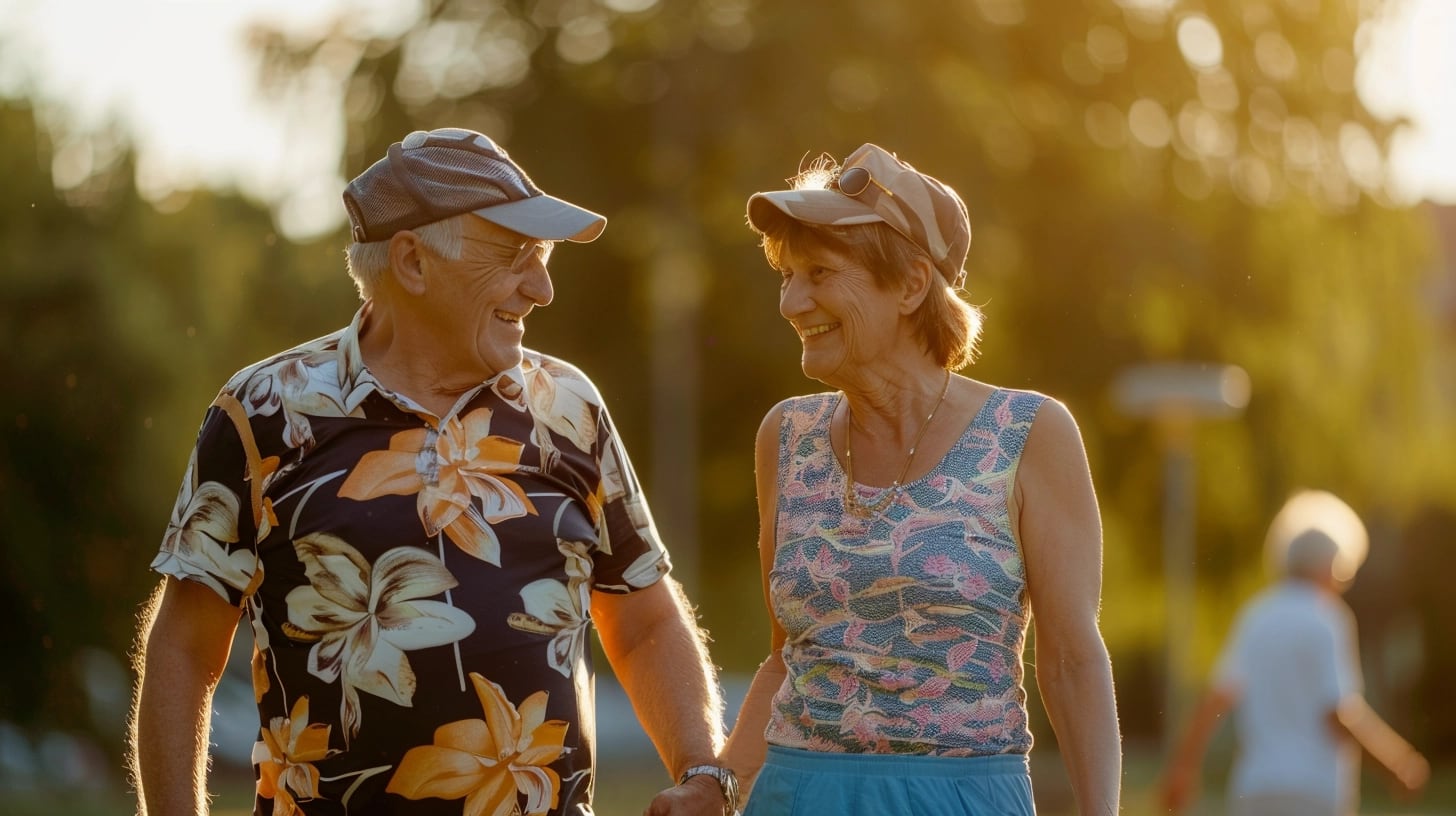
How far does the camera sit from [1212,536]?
17.5 meters

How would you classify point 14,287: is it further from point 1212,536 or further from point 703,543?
point 1212,536

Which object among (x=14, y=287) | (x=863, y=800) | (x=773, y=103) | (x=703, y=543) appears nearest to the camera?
(x=863, y=800)

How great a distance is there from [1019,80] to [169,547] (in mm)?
14136

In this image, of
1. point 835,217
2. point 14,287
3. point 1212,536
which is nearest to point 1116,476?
point 1212,536

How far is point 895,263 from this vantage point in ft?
11.1

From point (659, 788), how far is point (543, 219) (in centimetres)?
1488

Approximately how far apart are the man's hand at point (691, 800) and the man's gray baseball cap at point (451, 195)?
0.96 m

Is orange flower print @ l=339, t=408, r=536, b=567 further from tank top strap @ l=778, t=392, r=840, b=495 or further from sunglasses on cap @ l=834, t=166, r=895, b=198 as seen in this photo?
sunglasses on cap @ l=834, t=166, r=895, b=198

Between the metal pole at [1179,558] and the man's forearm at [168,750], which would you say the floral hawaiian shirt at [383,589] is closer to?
the man's forearm at [168,750]

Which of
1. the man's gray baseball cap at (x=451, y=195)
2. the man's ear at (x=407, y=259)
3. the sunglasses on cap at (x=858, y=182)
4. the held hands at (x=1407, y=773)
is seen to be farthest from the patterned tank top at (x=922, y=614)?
the held hands at (x=1407, y=773)

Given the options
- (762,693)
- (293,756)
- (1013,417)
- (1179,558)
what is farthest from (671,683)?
(1179,558)

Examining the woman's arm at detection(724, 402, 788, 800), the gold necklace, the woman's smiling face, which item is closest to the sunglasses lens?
the woman's smiling face

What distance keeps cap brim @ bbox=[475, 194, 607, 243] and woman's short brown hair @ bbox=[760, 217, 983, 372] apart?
1.05 ft

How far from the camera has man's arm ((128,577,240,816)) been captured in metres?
3.29
